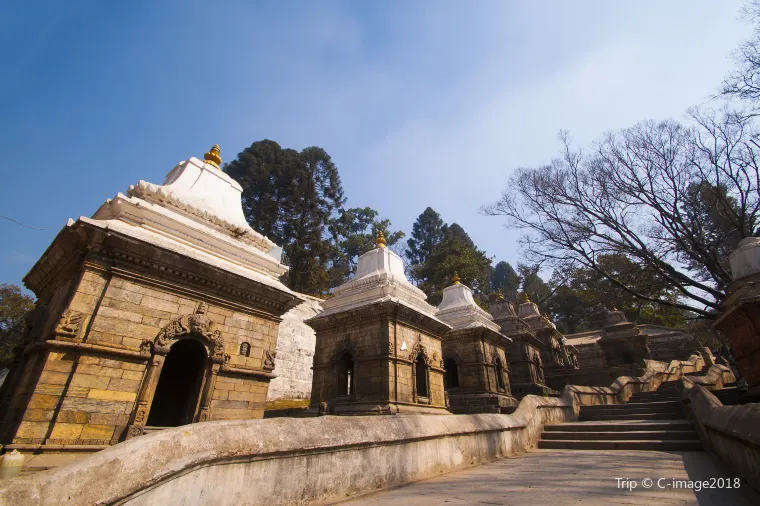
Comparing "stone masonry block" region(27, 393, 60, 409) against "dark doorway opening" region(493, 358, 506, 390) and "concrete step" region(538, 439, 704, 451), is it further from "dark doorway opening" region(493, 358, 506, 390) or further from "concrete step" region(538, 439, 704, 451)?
"dark doorway opening" region(493, 358, 506, 390)

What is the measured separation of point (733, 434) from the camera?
15.1 ft

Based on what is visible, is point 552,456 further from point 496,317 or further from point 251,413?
point 496,317

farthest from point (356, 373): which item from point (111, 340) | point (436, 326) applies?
point (111, 340)

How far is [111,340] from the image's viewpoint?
6.03 meters

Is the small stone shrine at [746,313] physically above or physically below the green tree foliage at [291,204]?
below

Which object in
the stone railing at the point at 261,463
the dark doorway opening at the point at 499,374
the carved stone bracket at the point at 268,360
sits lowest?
the stone railing at the point at 261,463

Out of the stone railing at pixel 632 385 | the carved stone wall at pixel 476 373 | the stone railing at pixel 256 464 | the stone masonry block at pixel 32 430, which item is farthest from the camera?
the carved stone wall at pixel 476 373

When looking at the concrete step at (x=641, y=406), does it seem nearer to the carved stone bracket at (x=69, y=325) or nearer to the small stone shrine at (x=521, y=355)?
the small stone shrine at (x=521, y=355)

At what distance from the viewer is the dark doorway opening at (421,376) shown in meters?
12.1

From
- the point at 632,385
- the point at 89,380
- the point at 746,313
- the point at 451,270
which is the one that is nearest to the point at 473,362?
the point at 632,385

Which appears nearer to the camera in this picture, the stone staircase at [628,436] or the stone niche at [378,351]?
the stone staircase at [628,436]

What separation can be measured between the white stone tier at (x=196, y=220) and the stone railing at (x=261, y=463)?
475 centimetres

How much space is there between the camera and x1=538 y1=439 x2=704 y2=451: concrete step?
293 inches

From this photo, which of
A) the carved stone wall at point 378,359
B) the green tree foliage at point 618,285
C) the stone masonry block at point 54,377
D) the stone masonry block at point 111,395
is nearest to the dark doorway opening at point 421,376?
the carved stone wall at point 378,359
